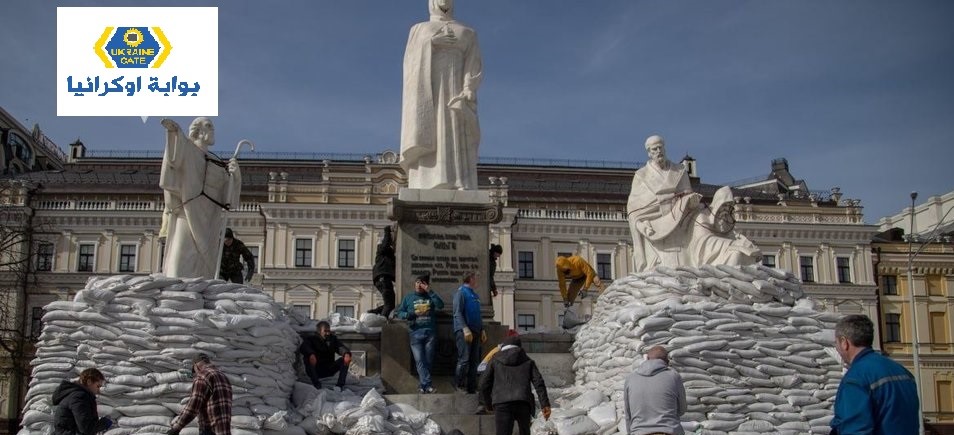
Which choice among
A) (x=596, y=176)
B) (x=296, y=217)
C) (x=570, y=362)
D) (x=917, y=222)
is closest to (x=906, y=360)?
(x=917, y=222)

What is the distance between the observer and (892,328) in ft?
180

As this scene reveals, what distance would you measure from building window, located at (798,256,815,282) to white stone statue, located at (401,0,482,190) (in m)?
44.4

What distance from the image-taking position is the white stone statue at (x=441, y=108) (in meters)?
13.2

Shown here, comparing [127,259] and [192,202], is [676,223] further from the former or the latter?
[127,259]

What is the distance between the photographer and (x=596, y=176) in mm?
58969

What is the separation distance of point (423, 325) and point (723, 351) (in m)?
3.33

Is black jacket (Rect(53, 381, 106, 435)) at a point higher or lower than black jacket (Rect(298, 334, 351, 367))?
lower

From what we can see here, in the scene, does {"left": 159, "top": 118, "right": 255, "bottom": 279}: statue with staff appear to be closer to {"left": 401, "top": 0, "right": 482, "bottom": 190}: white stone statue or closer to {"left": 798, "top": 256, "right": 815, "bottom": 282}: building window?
{"left": 401, "top": 0, "right": 482, "bottom": 190}: white stone statue

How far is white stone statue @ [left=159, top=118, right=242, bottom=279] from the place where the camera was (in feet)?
37.4

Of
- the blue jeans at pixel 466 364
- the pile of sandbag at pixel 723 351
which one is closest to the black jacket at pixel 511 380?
the pile of sandbag at pixel 723 351

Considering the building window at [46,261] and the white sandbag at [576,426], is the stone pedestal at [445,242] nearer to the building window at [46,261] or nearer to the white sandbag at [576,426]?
the white sandbag at [576,426]

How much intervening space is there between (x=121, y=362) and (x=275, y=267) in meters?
40.9

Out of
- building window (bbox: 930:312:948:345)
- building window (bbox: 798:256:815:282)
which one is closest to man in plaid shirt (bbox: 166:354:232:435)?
building window (bbox: 798:256:815:282)

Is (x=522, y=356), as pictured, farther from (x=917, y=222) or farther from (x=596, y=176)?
(x=917, y=222)
